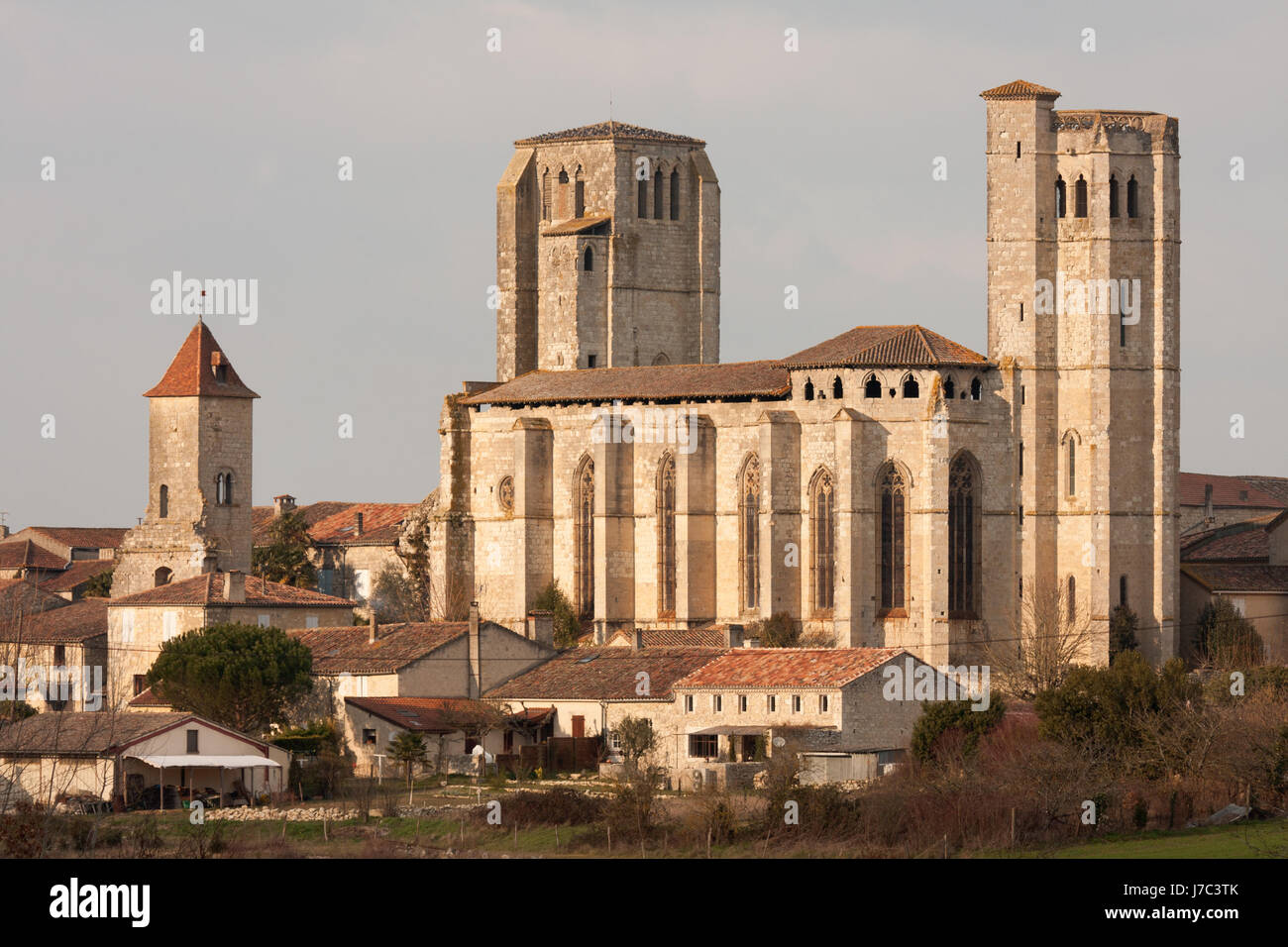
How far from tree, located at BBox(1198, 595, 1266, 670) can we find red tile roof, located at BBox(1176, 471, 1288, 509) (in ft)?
77.0

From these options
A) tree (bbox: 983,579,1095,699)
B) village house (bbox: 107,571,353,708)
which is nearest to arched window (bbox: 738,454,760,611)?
tree (bbox: 983,579,1095,699)

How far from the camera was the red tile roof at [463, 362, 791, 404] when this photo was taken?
274ft

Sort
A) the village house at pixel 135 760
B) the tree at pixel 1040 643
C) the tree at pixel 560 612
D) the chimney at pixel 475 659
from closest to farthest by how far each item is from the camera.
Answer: the village house at pixel 135 760 < the chimney at pixel 475 659 < the tree at pixel 1040 643 < the tree at pixel 560 612

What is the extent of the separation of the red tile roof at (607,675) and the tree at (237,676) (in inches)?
194

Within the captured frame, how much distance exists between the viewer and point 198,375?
85.9 m

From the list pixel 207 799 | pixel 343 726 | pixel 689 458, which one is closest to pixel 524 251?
pixel 689 458

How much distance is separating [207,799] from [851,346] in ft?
88.7

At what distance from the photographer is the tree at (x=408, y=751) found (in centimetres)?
6488

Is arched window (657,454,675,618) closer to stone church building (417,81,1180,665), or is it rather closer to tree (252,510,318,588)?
stone church building (417,81,1180,665)

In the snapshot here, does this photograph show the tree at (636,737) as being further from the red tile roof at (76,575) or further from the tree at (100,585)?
the red tile roof at (76,575)

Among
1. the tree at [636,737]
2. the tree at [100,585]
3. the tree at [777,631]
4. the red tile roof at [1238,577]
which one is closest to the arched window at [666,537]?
the tree at [777,631]

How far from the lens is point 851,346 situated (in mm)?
81250
